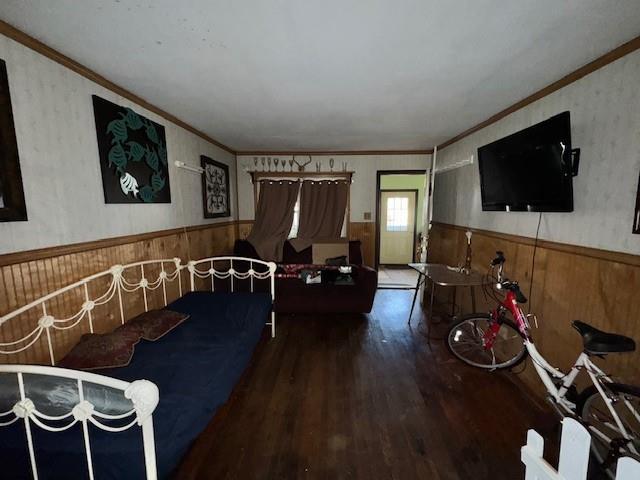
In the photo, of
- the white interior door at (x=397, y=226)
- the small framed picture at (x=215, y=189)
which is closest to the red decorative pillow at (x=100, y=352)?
the small framed picture at (x=215, y=189)

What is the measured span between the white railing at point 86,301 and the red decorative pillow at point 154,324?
9.7 inches

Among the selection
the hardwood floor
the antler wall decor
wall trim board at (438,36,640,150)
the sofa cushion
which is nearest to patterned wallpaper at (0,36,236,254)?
the hardwood floor

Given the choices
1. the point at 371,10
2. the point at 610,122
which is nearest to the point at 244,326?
the point at 371,10

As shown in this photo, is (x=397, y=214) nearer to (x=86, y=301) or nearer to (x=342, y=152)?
(x=342, y=152)

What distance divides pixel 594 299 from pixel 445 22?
72.8 inches

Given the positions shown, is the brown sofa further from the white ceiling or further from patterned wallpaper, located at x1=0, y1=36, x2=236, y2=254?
the white ceiling

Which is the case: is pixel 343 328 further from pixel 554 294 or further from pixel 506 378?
pixel 554 294

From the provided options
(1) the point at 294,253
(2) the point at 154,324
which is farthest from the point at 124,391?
(1) the point at 294,253

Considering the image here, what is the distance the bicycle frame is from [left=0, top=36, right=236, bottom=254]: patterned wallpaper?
122 inches

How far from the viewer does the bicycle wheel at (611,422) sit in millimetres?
1227

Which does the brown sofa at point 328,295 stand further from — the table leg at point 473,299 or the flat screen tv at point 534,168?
the flat screen tv at point 534,168

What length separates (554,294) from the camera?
1.91 meters

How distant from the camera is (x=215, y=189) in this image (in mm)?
3770

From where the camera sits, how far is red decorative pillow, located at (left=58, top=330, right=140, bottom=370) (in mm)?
1472
